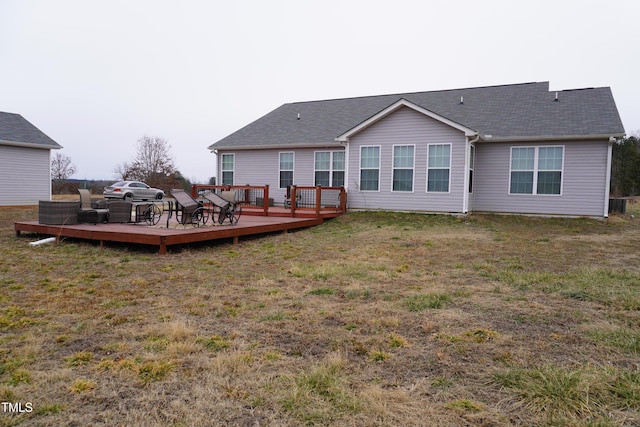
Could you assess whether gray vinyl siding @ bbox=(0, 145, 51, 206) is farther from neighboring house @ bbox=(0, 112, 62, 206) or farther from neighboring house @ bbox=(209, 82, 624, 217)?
neighboring house @ bbox=(209, 82, 624, 217)

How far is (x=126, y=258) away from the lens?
6.72m

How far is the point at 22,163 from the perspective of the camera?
16438 mm

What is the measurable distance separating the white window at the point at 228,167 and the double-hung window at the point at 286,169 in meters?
2.43

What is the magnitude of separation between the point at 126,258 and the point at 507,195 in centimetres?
1110

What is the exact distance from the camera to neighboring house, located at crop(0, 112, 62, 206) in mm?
15870

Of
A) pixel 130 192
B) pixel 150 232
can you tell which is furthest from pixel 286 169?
pixel 130 192

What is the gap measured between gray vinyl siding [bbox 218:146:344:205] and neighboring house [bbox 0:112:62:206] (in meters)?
7.71

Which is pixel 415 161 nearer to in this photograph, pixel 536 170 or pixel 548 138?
pixel 536 170

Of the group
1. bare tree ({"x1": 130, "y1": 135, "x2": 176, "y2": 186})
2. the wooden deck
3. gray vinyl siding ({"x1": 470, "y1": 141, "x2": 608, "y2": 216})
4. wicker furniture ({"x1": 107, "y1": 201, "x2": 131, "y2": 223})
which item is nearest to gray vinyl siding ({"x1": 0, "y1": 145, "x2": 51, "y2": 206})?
the wooden deck

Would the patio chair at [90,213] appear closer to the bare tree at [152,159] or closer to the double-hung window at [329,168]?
the double-hung window at [329,168]

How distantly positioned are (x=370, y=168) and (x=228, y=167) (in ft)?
22.1

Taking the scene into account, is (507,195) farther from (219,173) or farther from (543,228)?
(219,173)

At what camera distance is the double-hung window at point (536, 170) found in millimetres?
12023

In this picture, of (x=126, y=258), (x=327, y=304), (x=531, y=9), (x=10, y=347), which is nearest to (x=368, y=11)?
(x=531, y=9)
